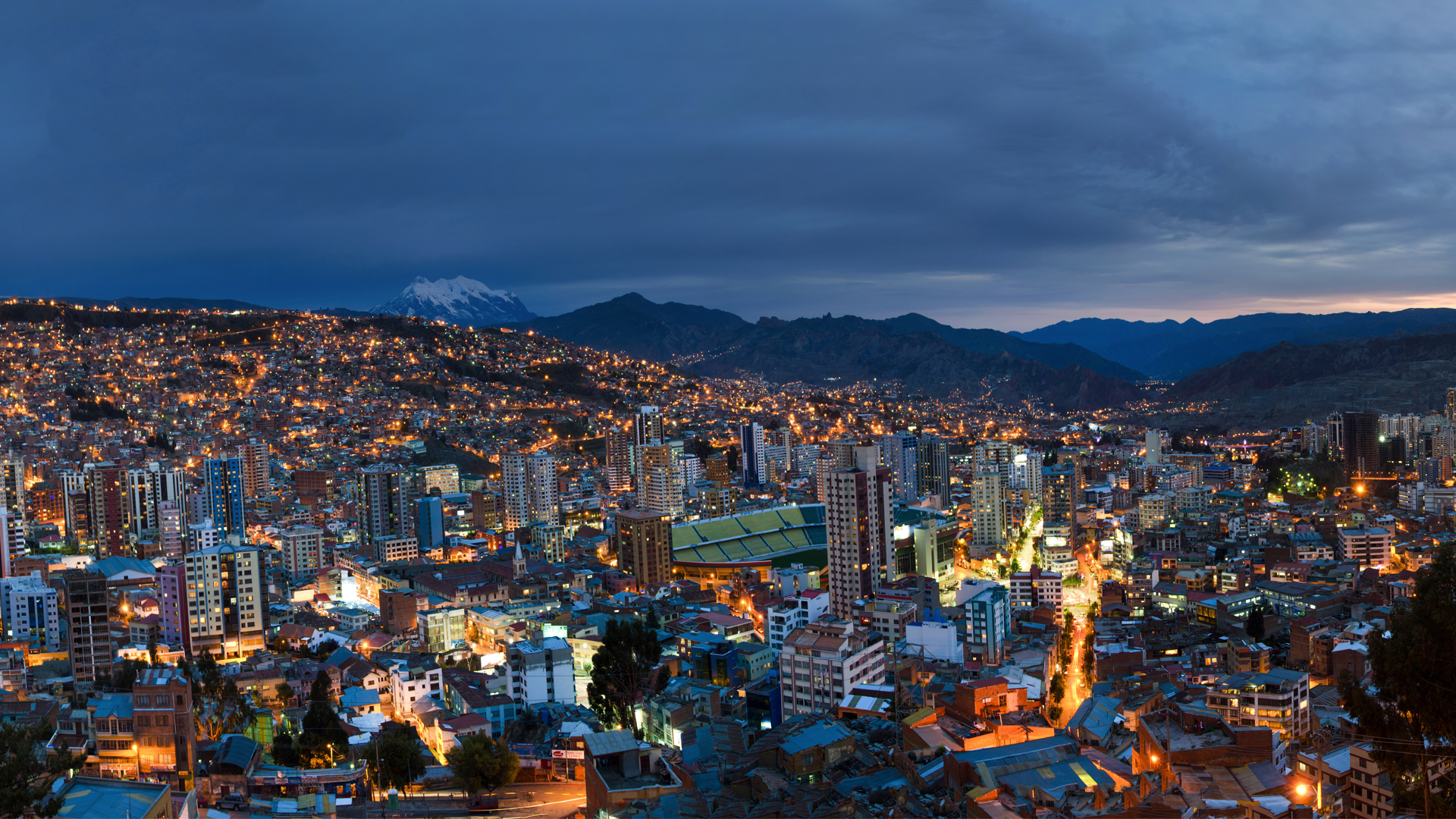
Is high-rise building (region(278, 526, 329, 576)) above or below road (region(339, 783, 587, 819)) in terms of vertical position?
above

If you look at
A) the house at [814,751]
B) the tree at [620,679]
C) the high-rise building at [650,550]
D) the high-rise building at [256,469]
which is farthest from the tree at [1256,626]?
the high-rise building at [256,469]

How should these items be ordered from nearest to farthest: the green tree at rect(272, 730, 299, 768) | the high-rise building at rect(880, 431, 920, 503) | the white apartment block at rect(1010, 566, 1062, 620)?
the green tree at rect(272, 730, 299, 768), the white apartment block at rect(1010, 566, 1062, 620), the high-rise building at rect(880, 431, 920, 503)

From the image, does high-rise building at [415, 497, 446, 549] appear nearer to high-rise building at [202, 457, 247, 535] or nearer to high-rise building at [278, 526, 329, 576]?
high-rise building at [278, 526, 329, 576]

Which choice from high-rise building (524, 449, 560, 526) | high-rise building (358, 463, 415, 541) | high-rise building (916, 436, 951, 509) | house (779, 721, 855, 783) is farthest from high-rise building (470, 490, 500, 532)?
house (779, 721, 855, 783)

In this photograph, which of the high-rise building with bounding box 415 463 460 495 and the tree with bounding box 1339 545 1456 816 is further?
the high-rise building with bounding box 415 463 460 495

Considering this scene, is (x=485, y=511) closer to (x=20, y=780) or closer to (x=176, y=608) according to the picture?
(x=176, y=608)

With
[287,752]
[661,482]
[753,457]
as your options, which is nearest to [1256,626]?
[287,752]

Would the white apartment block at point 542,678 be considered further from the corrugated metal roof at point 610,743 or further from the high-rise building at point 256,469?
the high-rise building at point 256,469
